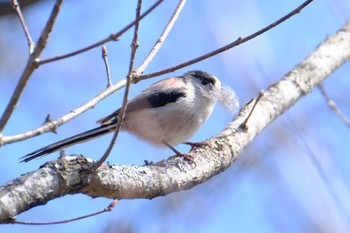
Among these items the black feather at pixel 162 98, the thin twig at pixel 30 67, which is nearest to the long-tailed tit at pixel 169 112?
the black feather at pixel 162 98

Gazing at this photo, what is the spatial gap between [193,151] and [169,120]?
780mm

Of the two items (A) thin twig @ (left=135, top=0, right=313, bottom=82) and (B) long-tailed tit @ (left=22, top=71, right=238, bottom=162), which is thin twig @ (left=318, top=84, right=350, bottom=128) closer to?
(B) long-tailed tit @ (left=22, top=71, right=238, bottom=162)

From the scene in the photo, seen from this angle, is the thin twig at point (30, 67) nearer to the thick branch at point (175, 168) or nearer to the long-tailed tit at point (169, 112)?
the thick branch at point (175, 168)

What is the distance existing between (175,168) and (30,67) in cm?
104

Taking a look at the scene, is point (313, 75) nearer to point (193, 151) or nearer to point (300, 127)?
point (300, 127)

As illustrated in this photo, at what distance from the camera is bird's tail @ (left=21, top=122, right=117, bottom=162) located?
7.39 ft

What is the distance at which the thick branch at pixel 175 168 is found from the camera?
161cm

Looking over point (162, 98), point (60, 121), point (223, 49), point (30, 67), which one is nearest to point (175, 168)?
point (223, 49)

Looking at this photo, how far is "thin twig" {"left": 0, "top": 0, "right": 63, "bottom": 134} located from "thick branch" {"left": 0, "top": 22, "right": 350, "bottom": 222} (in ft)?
0.96

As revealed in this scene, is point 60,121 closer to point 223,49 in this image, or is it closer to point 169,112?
point 223,49

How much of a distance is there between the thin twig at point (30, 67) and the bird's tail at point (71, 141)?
86 cm

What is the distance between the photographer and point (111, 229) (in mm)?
2418

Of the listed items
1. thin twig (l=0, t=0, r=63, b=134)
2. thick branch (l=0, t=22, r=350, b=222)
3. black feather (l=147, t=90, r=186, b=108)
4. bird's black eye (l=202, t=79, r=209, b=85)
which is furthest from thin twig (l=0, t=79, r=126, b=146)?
bird's black eye (l=202, t=79, r=209, b=85)

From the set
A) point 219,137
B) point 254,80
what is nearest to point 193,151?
point 219,137
